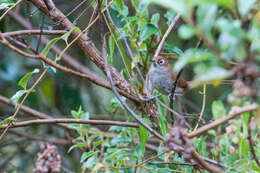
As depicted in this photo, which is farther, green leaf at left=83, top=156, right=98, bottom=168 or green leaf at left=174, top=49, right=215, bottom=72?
green leaf at left=83, top=156, right=98, bottom=168

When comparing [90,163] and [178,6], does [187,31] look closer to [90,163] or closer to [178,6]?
[178,6]

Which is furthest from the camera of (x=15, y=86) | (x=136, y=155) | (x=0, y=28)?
(x=15, y=86)

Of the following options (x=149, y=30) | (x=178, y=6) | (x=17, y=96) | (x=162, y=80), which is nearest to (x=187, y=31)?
(x=178, y=6)

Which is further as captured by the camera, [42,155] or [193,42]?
[193,42]

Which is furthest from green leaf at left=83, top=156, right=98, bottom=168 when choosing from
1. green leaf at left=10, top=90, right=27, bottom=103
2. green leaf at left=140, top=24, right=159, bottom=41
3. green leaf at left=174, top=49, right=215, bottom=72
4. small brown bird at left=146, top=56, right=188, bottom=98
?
small brown bird at left=146, top=56, right=188, bottom=98

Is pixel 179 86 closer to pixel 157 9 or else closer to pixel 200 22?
pixel 157 9

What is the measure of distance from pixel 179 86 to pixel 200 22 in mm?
2197

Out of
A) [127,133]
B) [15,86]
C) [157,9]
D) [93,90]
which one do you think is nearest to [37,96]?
[15,86]

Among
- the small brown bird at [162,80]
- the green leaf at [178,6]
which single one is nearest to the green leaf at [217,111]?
the green leaf at [178,6]

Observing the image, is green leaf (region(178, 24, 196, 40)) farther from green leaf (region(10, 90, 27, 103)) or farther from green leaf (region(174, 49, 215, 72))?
green leaf (region(10, 90, 27, 103))

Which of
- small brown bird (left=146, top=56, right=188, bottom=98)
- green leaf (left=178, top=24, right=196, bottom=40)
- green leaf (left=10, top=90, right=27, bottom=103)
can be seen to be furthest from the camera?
small brown bird (left=146, top=56, right=188, bottom=98)

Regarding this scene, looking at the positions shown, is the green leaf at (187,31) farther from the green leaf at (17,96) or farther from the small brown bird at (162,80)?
the small brown bird at (162,80)

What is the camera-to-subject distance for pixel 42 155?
4.49 feet

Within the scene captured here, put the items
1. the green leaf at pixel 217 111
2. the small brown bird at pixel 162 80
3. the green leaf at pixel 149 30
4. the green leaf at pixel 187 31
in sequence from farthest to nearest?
the small brown bird at pixel 162 80 < the green leaf at pixel 149 30 < the green leaf at pixel 217 111 < the green leaf at pixel 187 31
